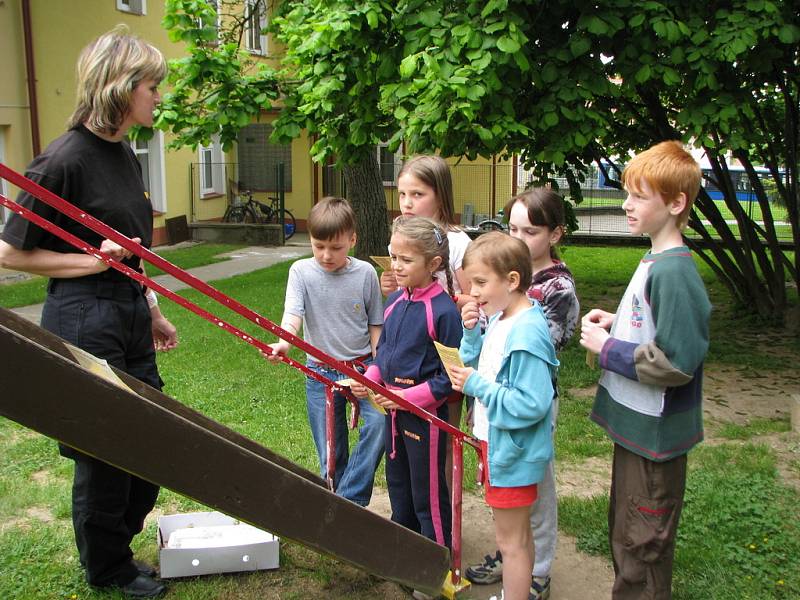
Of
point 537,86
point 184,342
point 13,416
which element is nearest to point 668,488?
point 13,416

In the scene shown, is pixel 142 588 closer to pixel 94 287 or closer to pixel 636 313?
pixel 94 287

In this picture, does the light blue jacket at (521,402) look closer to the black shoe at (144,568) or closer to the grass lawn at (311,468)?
the grass lawn at (311,468)

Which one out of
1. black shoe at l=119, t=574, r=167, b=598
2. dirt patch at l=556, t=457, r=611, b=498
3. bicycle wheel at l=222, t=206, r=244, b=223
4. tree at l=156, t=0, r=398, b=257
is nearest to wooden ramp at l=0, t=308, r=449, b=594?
black shoe at l=119, t=574, r=167, b=598

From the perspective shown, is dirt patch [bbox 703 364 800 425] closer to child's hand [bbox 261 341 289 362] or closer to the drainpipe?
child's hand [bbox 261 341 289 362]

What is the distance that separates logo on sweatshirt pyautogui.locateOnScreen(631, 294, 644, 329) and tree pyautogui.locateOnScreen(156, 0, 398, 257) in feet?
12.0

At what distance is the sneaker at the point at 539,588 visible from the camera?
10.7 ft

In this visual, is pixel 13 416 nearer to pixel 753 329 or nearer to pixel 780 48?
pixel 780 48

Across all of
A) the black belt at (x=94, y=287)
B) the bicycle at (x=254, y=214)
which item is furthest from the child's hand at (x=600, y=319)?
the bicycle at (x=254, y=214)

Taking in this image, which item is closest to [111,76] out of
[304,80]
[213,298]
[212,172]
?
[213,298]

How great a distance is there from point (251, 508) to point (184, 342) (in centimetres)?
597

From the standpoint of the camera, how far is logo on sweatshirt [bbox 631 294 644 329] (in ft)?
8.96

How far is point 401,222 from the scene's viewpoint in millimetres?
3189

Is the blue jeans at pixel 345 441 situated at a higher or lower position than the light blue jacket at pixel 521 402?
lower

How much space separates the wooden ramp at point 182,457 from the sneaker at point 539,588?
1.87 ft
